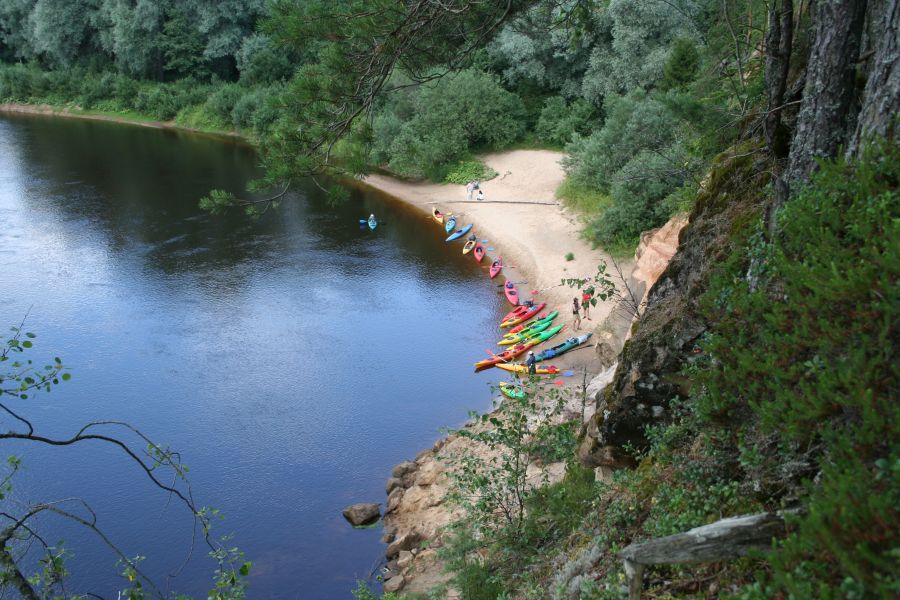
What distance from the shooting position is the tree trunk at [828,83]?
226 inches

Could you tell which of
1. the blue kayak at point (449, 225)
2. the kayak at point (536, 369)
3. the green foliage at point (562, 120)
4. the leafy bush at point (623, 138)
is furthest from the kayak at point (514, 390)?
the green foliage at point (562, 120)

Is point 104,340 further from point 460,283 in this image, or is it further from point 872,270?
point 872,270

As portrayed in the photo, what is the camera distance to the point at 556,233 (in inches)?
1099

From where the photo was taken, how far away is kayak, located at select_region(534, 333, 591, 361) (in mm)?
19859

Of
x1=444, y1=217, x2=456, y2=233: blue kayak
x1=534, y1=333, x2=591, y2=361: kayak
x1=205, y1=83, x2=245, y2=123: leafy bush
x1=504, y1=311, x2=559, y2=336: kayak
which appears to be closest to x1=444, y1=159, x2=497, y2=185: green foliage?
x1=444, y1=217, x2=456, y2=233: blue kayak

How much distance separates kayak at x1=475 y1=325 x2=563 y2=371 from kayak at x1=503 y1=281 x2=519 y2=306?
8.11 ft

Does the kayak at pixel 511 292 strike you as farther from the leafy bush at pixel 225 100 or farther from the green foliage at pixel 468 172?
the leafy bush at pixel 225 100

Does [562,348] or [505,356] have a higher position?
[562,348]

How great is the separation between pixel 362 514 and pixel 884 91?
11.8 metres

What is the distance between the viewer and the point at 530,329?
69.8 ft

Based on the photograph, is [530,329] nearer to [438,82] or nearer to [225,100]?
[438,82]

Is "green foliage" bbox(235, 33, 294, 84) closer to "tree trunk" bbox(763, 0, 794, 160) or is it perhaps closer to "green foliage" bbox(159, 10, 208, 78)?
"green foliage" bbox(159, 10, 208, 78)

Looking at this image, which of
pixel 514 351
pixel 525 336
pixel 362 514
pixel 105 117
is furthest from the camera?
pixel 105 117

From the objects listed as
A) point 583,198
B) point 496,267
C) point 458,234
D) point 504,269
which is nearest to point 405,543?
point 496,267
